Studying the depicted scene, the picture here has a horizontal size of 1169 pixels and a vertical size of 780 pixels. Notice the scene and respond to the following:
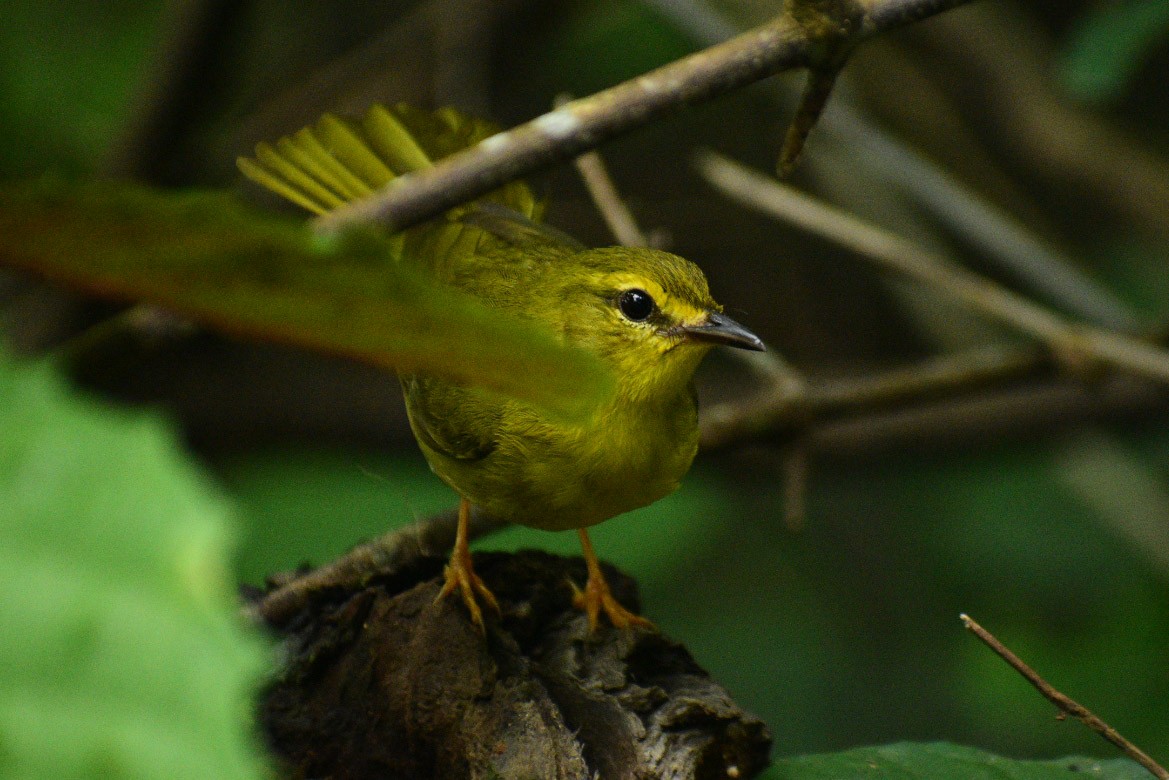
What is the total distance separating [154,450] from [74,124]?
16.5 feet

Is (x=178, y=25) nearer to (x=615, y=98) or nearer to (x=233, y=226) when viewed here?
(x=615, y=98)

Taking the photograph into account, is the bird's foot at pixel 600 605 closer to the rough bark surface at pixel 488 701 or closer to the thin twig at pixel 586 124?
the rough bark surface at pixel 488 701

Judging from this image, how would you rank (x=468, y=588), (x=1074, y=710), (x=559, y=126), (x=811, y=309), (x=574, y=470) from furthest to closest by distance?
(x=811, y=309)
(x=574, y=470)
(x=468, y=588)
(x=1074, y=710)
(x=559, y=126)

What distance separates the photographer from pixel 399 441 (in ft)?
17.9

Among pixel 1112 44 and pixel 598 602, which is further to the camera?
pixel 1112 44

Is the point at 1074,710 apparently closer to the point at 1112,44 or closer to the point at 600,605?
the point at 600,605

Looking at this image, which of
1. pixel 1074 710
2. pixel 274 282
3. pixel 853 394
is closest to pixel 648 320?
pixel 853 394

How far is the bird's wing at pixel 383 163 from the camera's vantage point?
131 inches

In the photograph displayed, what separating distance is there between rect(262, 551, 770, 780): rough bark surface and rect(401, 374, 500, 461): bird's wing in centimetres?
60

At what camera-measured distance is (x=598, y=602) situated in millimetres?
2539

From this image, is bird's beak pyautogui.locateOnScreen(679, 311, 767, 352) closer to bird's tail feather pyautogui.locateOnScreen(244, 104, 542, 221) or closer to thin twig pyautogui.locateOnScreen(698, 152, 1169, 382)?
thin twig pyautogui.locateOnScreen(698, 152, 1169, 382)

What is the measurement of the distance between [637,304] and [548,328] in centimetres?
24

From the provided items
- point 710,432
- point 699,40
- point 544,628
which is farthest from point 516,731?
point 699,40

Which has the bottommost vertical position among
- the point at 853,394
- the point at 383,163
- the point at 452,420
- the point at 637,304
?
the point at 452,420
